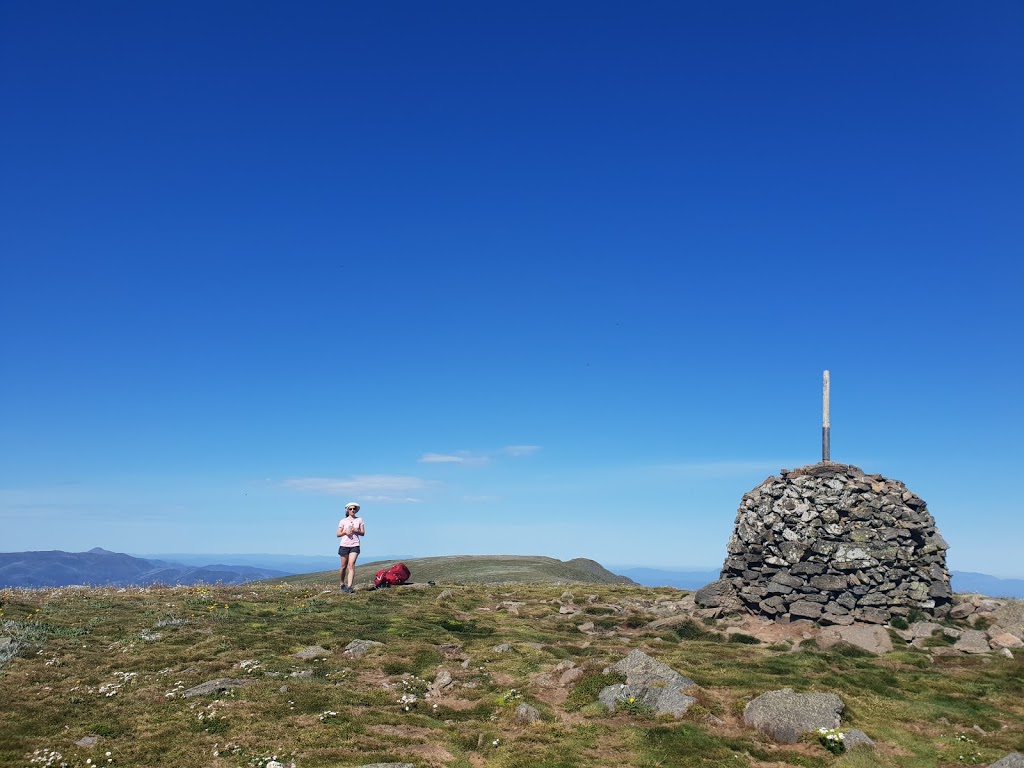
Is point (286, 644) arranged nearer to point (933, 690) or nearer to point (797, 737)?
point (797, 737)

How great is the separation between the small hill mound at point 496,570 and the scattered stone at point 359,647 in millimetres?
37477

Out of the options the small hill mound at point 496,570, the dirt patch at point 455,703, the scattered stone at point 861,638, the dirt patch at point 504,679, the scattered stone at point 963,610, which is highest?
the scattered stone at point 963,610

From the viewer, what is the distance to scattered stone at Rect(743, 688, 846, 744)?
14.2 m

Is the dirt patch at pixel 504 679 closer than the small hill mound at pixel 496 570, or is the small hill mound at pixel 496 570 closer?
the dirt patch at pixel 504 679

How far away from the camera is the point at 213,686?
669 inches

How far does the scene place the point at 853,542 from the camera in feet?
88.8

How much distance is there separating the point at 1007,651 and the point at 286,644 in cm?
2305

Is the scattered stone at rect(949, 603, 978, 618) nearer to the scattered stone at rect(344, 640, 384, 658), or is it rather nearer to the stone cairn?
the stone cairn

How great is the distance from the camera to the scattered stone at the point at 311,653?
20175mm

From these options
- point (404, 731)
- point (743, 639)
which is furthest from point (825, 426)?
point (404, 731)

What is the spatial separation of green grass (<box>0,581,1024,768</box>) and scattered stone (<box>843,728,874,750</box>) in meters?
0.25

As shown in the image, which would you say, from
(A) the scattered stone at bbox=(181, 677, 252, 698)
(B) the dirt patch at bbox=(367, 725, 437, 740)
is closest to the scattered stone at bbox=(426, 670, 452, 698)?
(B) the dirt patch at bbox=(367, 725, 437, 740)

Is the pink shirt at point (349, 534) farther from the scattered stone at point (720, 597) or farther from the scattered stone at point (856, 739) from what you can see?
the scattered stone at point (856, 739)

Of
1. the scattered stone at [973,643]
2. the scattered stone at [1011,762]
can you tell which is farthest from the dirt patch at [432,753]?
the scattered stone at [973,643]
